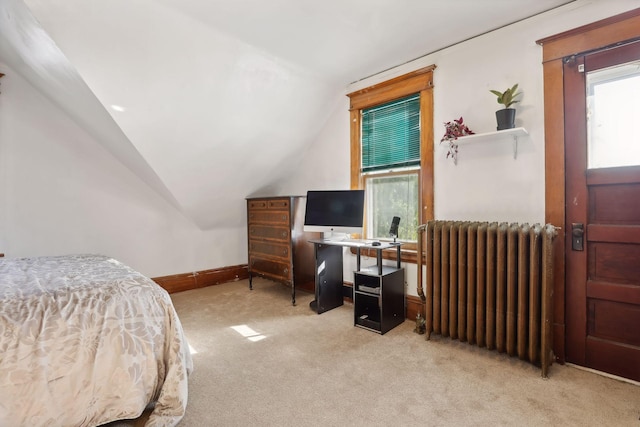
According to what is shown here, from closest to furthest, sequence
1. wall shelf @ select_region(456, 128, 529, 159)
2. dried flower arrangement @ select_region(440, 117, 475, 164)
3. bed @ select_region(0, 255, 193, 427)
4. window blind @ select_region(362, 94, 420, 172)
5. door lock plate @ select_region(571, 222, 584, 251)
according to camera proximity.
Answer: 1. bed @ select_region(0, 255, 193, 427)
2. door lock plate @ select_region(571, 222, 584, 251)
3. wall shelf @ select_region(456, 128, 529, 159)
4. dried flower arrangement @ select_region(440, 117, 475, 164)
5. window blind @ select_region(362, 94, 420, 172)

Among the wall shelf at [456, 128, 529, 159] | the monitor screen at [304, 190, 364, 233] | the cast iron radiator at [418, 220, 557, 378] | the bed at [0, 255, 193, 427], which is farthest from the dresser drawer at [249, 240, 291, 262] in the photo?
the wall shelf at [456, 128, 529, 159]

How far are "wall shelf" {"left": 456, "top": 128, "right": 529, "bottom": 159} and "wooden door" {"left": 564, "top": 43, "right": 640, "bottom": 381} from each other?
288mm

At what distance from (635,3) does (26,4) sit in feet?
12.4

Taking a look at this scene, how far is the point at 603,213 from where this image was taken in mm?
2033

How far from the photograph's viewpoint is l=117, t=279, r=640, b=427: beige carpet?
161 centimetres

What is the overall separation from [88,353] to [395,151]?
111 inches

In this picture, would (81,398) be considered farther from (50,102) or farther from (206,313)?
(50,102)

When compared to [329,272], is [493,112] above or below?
above

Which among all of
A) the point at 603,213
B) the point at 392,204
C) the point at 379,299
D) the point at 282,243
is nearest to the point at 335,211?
the point at 392,204

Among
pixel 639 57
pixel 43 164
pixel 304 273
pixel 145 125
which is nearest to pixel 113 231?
pixel 43 164

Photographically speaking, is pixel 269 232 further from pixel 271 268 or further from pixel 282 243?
pixel 271 268

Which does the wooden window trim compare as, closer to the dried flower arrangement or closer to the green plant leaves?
the green plant leaves

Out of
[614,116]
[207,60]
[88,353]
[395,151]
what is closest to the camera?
[88,353]

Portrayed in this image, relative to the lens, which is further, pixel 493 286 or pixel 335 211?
pixel 335 211
